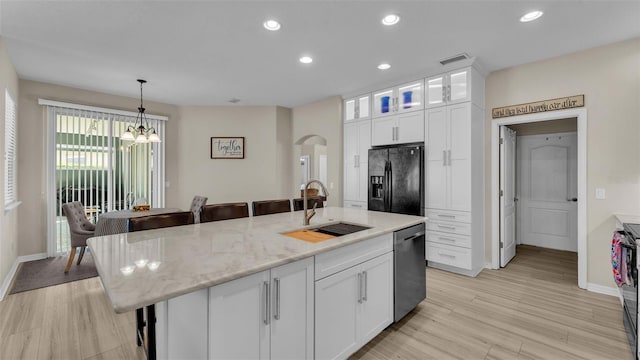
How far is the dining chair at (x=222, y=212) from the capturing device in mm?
2663

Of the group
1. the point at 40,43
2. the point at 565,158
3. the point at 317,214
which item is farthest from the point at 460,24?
the point at 40,43

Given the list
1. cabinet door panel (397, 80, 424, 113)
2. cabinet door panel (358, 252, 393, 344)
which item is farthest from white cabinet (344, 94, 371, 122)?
cabinet door panel (358, 252, 393, 344)

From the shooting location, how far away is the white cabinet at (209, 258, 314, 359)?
1296mm

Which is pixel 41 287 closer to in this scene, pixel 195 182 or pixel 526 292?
pixel 195 182

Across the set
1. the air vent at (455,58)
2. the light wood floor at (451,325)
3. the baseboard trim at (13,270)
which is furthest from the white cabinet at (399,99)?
the baseboard trim at (13,270)

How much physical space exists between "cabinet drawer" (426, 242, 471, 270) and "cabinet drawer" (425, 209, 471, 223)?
0.37 meters

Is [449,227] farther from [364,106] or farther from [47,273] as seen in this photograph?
[47,273]

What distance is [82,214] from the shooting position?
166 inches

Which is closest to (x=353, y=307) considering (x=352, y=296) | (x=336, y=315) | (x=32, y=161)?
(x=352, y=296)

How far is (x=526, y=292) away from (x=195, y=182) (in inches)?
226

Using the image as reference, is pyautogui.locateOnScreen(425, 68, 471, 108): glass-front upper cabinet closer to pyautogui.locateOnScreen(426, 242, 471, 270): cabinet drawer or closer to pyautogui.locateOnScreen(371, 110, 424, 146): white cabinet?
pyautogui.locateOnScreen(371, 110, 424, 146): white cabinet

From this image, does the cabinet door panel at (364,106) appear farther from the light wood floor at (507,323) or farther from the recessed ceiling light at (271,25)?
the light wood floor at (507,323)

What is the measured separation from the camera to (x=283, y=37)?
3023mm

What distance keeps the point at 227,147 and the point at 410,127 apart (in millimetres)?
3764
